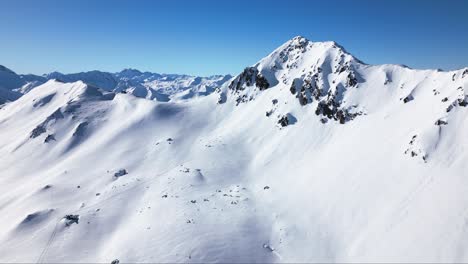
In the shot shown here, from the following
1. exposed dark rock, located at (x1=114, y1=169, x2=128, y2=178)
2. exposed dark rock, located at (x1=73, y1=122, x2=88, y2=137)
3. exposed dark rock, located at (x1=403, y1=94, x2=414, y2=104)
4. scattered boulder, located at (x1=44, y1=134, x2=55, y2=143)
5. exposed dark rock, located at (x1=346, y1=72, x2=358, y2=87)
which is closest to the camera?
exposed dark rock, located at (x1=403, y1=94, x2=414, y2=104)

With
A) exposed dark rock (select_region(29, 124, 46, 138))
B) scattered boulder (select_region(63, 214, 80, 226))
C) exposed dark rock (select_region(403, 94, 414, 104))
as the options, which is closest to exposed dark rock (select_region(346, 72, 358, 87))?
exposed dark rock (select_region(403, 94, 414, 104))

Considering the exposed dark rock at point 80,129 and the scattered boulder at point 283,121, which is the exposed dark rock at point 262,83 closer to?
the scattered boulder at point 283,121

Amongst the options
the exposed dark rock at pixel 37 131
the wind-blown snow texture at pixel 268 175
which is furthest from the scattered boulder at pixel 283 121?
the exposed dark rock at pixel 37 131

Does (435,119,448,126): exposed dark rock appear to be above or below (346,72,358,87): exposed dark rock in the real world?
below

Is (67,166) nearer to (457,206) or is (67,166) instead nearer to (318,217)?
(318,217)

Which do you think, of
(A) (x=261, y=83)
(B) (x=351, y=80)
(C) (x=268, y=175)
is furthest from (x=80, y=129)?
(B) (x=351, y=80)

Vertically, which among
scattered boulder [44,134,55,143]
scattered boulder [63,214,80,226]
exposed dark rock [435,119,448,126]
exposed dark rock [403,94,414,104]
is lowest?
scattered boulder [63,214,80,226]

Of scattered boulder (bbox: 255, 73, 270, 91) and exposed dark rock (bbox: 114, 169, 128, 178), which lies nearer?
exposed dark rock (bbox: 114, 169, 128, 178)

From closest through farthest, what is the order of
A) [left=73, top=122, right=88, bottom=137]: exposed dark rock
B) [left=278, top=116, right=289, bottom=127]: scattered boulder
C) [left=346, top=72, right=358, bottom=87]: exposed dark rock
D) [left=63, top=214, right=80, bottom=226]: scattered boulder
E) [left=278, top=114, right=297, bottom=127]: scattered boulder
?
[left=63, top=214, right=80, bottom=226]: scattered boulder
[left=346, top=72, right=358, bottom=87]: exposed dark rock
[left=278, top=114, right=297, bottom=127]: scattered boulder
[left=278, top=116, right=289, bottom=127]: scattered boulder
[left=73, top=122, right=88, bottom=137]: exposed dark rock

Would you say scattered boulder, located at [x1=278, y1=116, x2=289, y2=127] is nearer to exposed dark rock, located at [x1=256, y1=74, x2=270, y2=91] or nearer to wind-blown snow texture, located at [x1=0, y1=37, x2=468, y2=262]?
wind-blown snow texture, located at [x1=0, y1=37, x2=468, y2=262]
